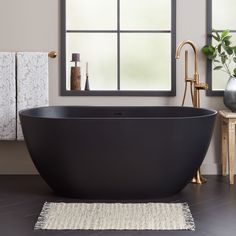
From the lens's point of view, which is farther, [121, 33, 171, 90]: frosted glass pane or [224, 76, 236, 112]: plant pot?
[121, 33, 171, 90]: frosted glass pane

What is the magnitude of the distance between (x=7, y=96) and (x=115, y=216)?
1.63 meters

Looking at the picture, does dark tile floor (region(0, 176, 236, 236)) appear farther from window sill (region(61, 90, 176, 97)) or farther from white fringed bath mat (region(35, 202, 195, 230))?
window sill (region(61, 90, 176, 97))

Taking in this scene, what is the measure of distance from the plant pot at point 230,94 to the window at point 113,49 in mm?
461

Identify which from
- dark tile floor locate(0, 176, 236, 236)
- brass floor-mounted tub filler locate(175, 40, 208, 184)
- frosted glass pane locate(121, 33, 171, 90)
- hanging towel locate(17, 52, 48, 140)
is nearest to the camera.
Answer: dark tile floor locate(0, 176, 236, 236)

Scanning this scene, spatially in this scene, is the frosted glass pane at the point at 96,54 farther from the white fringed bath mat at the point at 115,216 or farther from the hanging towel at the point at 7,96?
the white fringed bath mat at the point at 115,216

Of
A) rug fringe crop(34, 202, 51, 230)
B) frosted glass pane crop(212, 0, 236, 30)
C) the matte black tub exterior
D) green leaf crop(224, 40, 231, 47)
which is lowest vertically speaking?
rug fringe crop(34, 202, 51, 230)

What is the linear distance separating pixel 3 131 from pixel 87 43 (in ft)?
3.61

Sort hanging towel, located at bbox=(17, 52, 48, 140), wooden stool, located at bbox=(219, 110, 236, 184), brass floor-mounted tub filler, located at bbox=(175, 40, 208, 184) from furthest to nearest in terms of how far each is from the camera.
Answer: hanging towel, located at bbox=(17, 52, 48, 140) → brass floor-mounted tub filler, located at bbox=(175, 40, 208, 184) → wooden stool, located at bbox=(219, 110, 236, 184)

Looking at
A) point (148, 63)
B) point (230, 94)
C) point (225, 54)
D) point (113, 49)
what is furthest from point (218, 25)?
point (148, 63)

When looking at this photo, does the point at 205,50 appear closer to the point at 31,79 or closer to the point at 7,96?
the point at 31,79

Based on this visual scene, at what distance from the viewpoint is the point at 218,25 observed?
16.8 feet

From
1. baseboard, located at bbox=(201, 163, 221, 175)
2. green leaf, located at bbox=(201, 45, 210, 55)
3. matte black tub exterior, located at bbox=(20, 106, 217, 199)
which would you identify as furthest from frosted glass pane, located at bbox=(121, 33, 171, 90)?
matte black tub exterior, located at bbox=(20, 106, 217, 199)

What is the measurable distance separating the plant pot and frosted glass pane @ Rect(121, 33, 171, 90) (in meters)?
0.69

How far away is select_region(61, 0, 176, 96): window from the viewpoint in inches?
199
